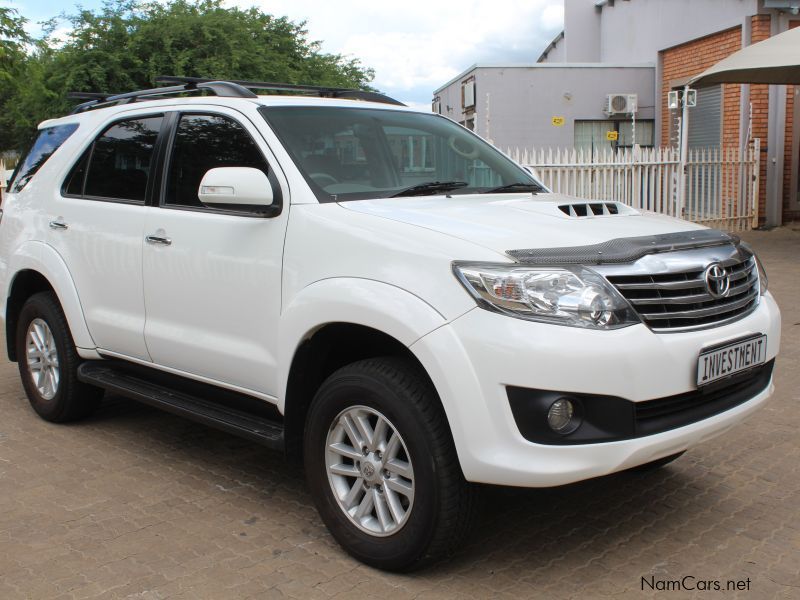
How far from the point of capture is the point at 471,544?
358cm

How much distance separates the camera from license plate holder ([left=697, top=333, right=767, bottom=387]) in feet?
10.3

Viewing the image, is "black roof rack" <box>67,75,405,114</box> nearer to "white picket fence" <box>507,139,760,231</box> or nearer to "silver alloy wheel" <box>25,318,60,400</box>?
"silver alloy wheel" <box>25,318,60,400</box>

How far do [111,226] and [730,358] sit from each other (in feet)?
10.7

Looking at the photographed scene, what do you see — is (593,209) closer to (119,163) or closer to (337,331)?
(337,331)

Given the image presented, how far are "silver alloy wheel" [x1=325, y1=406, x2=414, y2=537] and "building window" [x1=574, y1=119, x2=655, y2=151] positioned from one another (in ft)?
56.0

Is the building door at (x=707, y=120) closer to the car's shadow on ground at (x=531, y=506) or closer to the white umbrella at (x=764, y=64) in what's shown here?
the white umbrella at (x=764, y=64)

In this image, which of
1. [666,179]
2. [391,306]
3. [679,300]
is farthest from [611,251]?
[666,179]

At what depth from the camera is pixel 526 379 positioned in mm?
2844

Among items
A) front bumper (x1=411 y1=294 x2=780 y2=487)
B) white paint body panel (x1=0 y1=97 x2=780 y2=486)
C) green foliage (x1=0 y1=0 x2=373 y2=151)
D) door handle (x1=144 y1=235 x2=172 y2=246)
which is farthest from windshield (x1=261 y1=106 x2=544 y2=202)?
green foliage (x1=0 y1=0 x2=373 y2=151)

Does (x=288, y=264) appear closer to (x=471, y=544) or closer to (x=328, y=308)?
(x=328, y=308)

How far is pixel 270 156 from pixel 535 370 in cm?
167

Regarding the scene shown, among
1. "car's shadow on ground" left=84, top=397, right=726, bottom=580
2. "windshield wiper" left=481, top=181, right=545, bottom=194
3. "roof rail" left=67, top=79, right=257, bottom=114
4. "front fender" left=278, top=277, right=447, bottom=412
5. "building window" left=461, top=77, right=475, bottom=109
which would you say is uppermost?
"building window" left=461, top=77, right=475, bottom=109

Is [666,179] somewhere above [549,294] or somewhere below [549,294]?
above

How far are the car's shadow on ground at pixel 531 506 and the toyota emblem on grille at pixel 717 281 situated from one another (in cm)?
110
